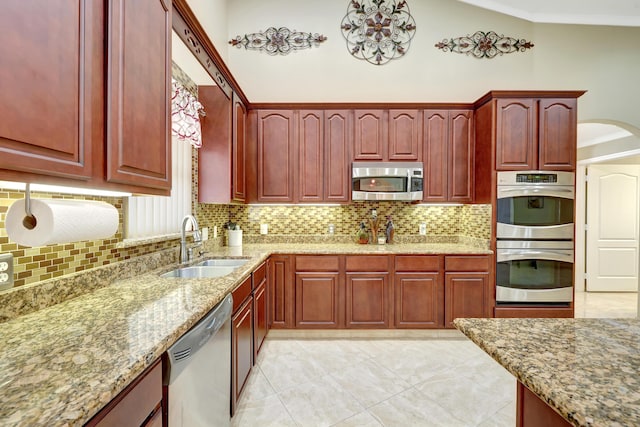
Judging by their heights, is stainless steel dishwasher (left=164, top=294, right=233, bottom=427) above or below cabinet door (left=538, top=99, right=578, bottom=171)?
below

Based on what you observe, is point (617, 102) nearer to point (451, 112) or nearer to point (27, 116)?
point (451, 112)

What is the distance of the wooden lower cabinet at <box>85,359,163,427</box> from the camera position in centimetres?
69

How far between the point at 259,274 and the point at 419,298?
163 cm

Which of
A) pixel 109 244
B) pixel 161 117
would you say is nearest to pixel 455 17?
pixel 161 117

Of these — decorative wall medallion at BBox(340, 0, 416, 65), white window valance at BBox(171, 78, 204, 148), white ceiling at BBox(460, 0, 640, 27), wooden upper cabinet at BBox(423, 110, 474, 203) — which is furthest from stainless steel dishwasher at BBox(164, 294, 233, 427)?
white ceiling at BBox(460, 0, 640, 27)

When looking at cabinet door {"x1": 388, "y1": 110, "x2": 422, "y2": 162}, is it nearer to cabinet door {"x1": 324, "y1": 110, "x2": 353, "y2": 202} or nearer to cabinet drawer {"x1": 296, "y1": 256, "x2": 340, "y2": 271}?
cabinet door {"x1": 324, "y1": 110, "x2": 353, "y2": 202}

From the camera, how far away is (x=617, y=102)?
11.3 ft

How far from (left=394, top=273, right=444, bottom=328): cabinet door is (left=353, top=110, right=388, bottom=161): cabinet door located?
1.32 meters

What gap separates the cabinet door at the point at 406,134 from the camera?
3283 millimetres

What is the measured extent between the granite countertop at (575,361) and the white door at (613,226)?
5.16 m

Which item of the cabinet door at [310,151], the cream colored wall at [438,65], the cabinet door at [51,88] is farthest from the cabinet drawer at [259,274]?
the cream colored wall at [438,65]

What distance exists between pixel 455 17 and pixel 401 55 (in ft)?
2.43

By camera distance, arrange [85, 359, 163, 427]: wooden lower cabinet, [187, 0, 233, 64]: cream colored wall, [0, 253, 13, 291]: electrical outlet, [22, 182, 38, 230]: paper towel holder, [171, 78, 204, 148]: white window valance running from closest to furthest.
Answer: [85, 359, 163, 427]: wooden lower cabinet → [22, 182, 38, 230]: paper towel holder → [0, 253, 13, 291]: electrical outlet → [171, 78, 204, 148]: white window valance → [187, 0, 233, 64]: cream colored wall

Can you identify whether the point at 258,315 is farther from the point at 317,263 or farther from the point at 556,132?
the point at 556,132
